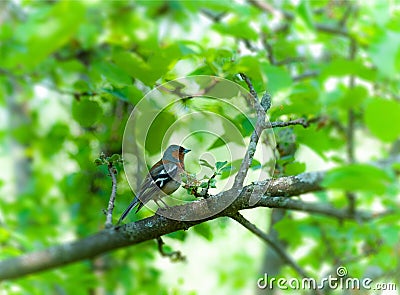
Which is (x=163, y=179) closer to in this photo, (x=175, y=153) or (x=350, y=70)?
(x=175, y=153)

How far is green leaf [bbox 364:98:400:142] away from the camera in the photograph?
6.37 ft

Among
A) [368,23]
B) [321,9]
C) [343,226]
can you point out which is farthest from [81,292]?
[321,9]

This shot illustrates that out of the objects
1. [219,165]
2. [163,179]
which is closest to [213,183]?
[219,165]

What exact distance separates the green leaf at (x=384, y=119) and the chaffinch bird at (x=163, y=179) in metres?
0.68

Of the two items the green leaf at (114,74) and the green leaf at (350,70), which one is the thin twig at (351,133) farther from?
the green leaf at (114,74)

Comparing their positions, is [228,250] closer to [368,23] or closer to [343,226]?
[343,226]

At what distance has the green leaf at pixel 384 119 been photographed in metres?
1.94

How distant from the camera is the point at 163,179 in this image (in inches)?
63.0

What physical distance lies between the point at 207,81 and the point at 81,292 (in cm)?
184

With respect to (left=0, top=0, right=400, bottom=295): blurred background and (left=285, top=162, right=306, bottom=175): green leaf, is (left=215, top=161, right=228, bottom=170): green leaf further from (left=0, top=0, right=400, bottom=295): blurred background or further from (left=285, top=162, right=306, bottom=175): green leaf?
(left=285, top=162, right=306, bottom=175): green leaf

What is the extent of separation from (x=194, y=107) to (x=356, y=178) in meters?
0.59

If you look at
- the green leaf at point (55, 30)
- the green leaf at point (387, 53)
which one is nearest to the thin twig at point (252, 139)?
the green leaf at point (387, 53)

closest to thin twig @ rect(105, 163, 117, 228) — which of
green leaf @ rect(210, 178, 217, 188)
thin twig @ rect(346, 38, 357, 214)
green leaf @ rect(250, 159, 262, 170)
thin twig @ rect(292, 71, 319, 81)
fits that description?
green leaf @ rect(210, 178, 217, 188)

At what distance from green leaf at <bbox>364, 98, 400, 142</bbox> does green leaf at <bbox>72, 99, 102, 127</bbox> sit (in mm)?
1003
